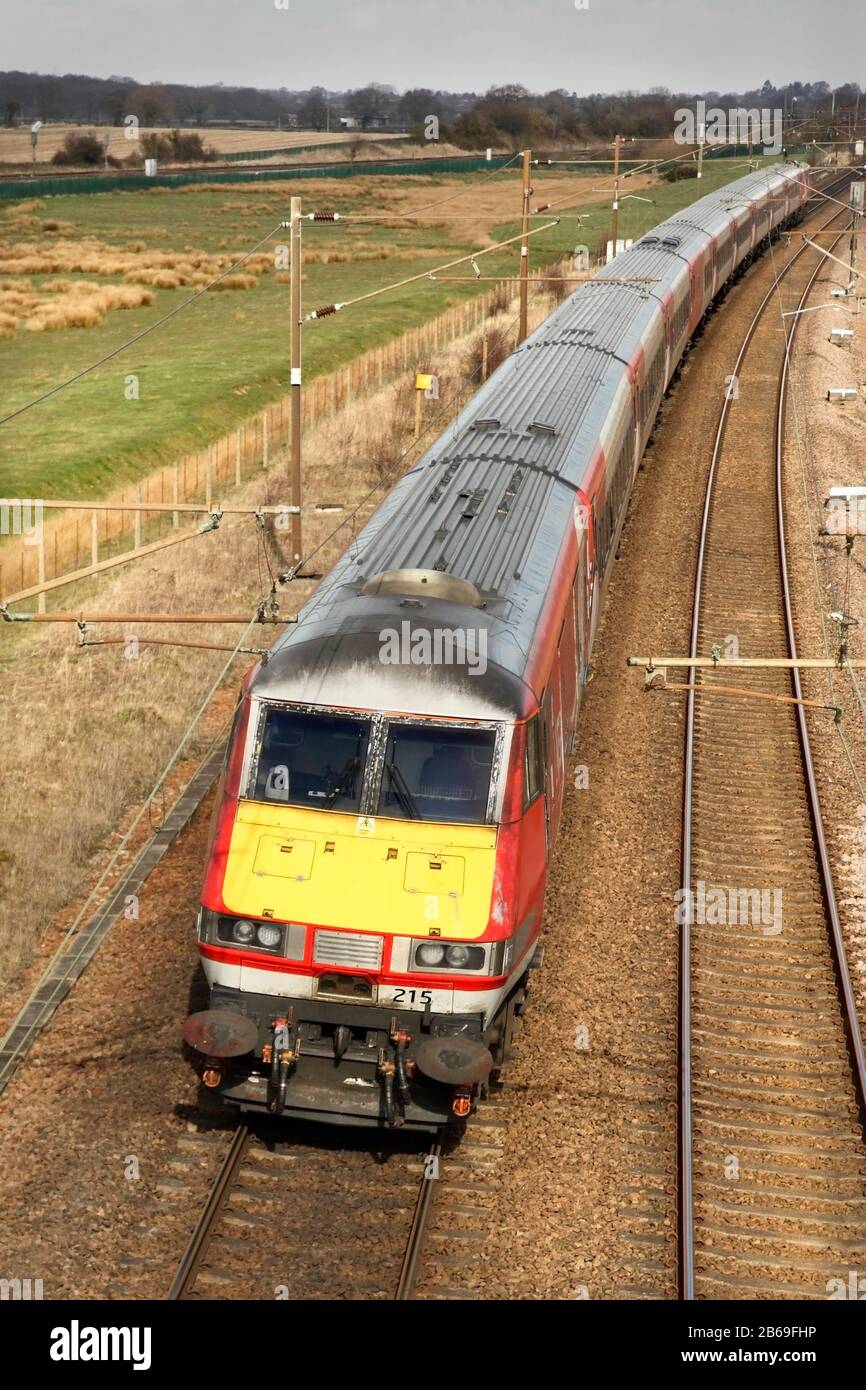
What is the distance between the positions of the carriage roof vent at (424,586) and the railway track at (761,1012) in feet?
13.4

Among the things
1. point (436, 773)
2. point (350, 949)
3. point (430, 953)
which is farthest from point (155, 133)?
point (430, 953)

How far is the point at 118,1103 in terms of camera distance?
12.1 m

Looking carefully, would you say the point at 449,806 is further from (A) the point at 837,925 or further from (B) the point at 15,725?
(B) the point at 15,725

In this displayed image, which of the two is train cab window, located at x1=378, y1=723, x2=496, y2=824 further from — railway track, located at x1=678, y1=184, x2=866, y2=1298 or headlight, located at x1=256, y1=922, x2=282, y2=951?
railway track, located at x1=678, y1=184, x2=866, y2=1298

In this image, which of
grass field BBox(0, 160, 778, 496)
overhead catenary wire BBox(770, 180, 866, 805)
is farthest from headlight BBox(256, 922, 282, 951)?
grass field BBox(0, 160, 778, 496)

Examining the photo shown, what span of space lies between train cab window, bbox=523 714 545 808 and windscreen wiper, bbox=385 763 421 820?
88 cm

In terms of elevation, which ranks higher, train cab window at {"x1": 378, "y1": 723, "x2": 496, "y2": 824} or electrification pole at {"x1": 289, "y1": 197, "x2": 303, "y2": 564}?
electrification pole at {"x1": 289, "y1": 197, "x2": 303, "y2": 564}

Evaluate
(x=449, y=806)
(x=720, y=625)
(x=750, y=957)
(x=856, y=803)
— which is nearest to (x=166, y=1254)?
(x=449, y=806)

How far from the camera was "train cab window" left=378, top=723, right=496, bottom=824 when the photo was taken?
36.9 ft

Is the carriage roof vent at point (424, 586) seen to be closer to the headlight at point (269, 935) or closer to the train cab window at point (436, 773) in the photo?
the train cab window at point (436, 773)

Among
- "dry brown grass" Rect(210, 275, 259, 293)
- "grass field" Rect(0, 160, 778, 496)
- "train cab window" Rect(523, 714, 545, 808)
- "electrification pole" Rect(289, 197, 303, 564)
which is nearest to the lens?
"train cab window" Rect(523, 714, 545, 808)

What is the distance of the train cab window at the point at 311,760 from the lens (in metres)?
11.4

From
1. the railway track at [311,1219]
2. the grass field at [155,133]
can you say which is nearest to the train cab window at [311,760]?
the railway track at [311,1219]

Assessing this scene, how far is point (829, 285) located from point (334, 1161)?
4958 centimetres
